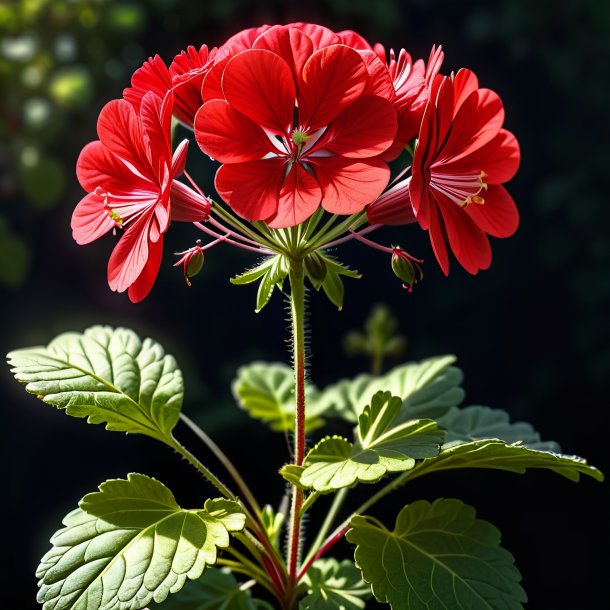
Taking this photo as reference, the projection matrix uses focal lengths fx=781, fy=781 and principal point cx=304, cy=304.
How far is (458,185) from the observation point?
0.88 metres

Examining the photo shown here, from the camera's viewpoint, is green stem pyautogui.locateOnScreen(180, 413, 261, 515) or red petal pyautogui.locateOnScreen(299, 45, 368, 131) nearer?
red petal pyautogui.locateOnScreen(299, 45, 368, 131)

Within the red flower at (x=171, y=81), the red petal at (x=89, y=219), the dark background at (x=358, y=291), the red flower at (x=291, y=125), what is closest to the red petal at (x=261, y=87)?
the red flower at (x=291, y=125)

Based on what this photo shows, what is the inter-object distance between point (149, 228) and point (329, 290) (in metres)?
0.20

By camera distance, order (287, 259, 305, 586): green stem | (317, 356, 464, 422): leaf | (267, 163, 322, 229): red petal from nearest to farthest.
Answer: (267, 163, 322, 229): red petal → (287, 259, 305, 586): green stem → (317, 356, 464, 422): leaf

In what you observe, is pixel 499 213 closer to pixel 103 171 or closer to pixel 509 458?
pixel 509 458

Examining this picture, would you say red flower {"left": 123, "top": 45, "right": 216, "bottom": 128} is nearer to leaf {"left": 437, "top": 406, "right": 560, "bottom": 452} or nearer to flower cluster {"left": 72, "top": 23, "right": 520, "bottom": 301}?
flower cluster {"left": 72, "top": 23, "right": 520, "bottom": 301}

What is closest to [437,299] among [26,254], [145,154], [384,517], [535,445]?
[384,517]

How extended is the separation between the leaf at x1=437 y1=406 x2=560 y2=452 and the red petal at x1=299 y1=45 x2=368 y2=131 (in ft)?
1.55

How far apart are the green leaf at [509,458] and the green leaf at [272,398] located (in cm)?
36

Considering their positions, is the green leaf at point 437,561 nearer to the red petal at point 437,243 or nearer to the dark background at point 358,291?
the red petal at point 437,243

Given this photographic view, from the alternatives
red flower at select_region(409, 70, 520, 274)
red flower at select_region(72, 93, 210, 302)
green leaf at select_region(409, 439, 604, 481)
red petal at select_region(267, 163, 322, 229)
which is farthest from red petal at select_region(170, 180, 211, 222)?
green leaf at select_region(409, 439, 604, 481)

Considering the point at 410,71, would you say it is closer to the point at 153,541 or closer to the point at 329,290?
the point at 329,290

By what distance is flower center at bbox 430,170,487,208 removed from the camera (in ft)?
2.81

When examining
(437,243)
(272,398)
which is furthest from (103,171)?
(272,398)
